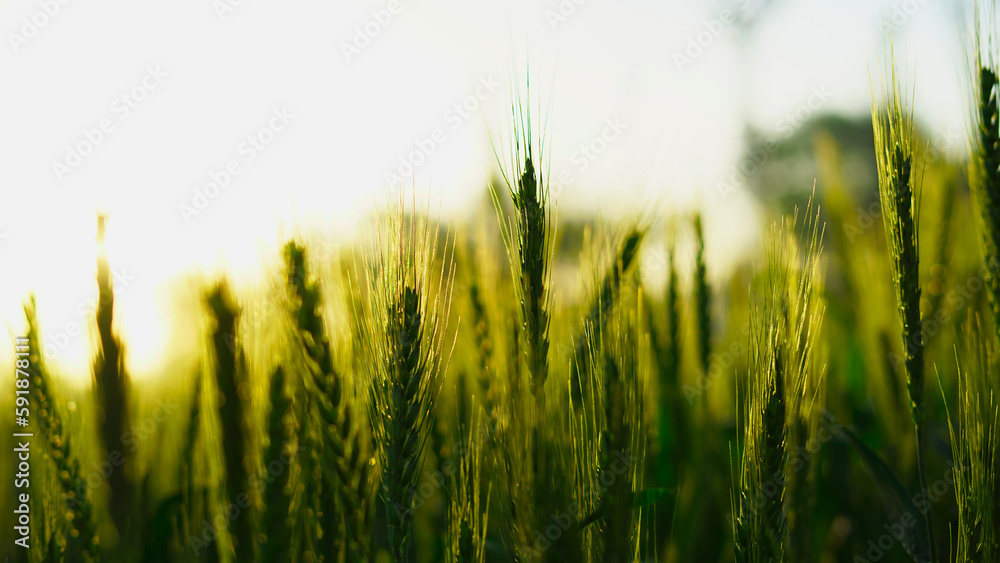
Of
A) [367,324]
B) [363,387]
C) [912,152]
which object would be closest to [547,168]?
[367,324]

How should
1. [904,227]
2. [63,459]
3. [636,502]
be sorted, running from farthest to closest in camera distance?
[63,459] → [904,227] → [636,502]

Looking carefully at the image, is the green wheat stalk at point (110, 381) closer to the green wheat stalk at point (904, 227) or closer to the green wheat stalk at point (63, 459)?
the green wheat stalk at point (63, 459)

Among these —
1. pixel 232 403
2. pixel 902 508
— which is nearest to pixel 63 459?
pixel 232 403

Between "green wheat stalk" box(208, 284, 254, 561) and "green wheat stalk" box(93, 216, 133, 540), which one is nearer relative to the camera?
"green wheat stalk" box(208, 284, 254, 561)

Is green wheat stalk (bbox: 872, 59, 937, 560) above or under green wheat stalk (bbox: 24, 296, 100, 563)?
above

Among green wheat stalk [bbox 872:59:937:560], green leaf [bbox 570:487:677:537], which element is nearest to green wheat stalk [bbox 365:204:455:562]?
green leaf [bbox 570:487:677:537]

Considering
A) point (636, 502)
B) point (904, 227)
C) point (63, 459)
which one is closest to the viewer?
point (636, 502)

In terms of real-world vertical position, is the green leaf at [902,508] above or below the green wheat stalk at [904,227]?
below

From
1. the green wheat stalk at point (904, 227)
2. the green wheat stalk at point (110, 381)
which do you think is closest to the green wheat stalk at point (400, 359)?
the green wheat stalk at point (110, 381)

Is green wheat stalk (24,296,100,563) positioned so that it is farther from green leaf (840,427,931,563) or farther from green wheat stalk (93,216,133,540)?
green leaf (840,427,931,563)

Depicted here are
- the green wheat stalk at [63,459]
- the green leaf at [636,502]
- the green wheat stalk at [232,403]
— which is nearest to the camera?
the green leaf at [636,502]

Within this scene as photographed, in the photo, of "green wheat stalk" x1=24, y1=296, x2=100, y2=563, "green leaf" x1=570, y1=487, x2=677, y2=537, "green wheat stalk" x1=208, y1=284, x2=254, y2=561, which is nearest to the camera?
"green leaf" x1=570, y1=487, x2=677, y2=537

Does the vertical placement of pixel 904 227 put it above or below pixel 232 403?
above

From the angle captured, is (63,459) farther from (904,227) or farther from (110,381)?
(904,227)
